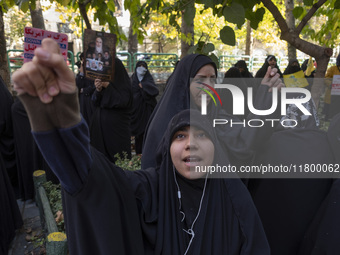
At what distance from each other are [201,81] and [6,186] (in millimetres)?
2475

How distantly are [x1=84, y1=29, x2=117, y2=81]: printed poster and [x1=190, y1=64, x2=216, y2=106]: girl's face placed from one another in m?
1.40

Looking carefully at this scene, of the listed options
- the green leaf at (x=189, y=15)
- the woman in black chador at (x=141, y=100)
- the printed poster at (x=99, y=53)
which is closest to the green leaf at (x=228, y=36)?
the green leaf at (x=189, y=15)

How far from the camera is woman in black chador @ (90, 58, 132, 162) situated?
4543mm

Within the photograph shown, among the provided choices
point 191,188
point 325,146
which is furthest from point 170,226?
point 325,146

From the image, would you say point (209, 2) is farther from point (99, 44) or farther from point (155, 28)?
point (155, 28)

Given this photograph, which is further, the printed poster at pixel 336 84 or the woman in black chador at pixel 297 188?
the printed poster at pixel 336 84

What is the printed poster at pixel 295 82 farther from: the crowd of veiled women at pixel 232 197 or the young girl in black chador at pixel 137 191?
the young girl in black chador at pixel 137 191

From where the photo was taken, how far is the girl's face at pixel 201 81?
2396mm

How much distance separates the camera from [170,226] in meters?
1.39

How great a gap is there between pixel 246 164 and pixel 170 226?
962 mm

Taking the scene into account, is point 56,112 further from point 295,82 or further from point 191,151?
point 295,82

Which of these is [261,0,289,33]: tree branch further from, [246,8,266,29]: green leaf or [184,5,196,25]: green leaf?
[184,5,196,25]: green leaf

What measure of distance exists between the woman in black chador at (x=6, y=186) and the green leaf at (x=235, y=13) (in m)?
2.82

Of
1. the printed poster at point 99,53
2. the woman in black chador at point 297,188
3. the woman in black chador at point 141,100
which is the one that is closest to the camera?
the woman in black chador at point 297,188
